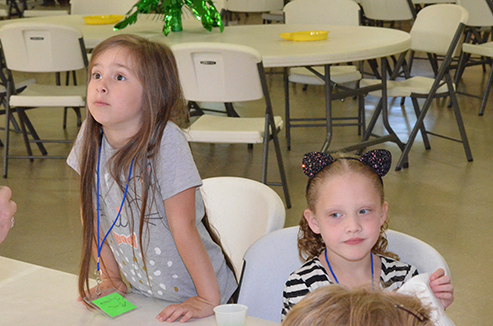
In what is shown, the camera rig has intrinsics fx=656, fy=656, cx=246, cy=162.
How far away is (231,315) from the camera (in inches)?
44.0

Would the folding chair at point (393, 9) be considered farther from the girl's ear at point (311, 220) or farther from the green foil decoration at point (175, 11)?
the girl's ear at point (311, 220)

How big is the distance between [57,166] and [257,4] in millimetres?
3314

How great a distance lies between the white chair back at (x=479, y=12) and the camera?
18.1ft

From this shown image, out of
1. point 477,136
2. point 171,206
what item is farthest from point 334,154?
point 477,136

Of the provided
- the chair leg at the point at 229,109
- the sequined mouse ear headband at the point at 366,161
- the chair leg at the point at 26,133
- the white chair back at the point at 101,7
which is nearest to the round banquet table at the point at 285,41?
the white chair back at the point at 101,7

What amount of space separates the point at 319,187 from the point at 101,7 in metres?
4.26

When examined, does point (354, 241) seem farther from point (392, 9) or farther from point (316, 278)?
point (392, 9)

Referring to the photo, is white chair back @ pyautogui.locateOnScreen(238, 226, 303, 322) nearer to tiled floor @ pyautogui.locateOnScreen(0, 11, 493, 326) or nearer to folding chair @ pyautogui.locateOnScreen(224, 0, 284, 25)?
tiled floor @ pyautogui.locateOnScreen(0, 11, 493, 326)

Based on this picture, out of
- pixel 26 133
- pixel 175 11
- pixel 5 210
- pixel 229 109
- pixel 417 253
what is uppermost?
pixel 175 11

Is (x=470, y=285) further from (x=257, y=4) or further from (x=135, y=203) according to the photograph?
(x=257, y=4)

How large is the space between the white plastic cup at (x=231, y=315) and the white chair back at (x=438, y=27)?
3.23 meters

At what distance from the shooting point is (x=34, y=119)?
17.4ft

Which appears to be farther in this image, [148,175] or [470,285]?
[470,285]

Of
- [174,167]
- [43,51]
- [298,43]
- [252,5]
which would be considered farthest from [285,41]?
[252,5]
